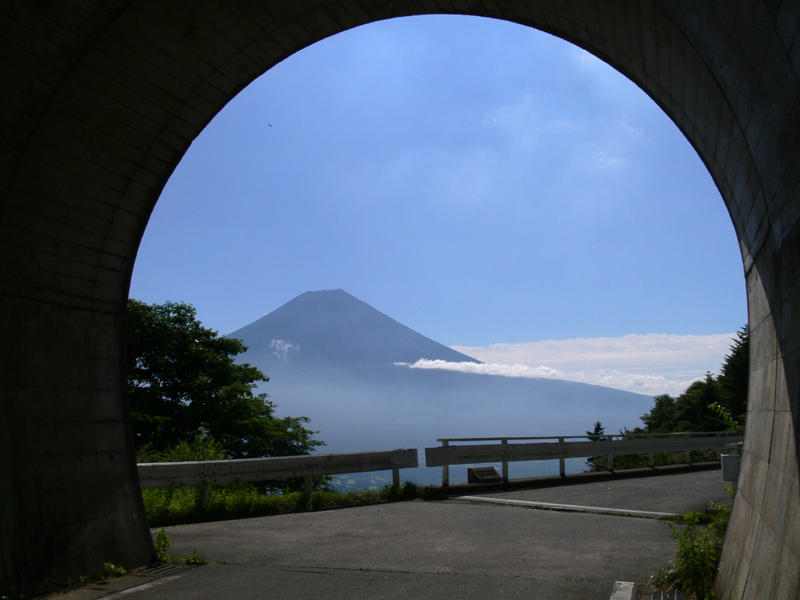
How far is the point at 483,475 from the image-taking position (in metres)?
12.6

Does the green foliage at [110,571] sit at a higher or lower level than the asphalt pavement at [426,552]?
higher

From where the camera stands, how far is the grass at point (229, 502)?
30.5 feet

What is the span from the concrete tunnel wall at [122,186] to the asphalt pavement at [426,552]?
1083 mm

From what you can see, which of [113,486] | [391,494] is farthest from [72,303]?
[391,494]

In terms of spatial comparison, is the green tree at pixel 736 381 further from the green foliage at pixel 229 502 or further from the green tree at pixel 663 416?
the green foliage at pixel 229 502

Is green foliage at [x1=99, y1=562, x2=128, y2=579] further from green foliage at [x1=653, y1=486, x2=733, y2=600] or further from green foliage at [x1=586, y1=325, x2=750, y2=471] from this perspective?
green foliage at [x1=586, y1=325, x2=750, y2=471]

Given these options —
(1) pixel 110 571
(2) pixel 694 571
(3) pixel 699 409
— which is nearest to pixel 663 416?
(3) pixel 699 409

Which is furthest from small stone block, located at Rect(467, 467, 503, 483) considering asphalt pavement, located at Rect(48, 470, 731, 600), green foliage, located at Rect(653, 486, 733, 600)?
green foliage, located at Rect(653, 486, 733, 600)

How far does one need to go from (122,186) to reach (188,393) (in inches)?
1149

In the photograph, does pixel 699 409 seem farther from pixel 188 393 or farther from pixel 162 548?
pixel 162 548

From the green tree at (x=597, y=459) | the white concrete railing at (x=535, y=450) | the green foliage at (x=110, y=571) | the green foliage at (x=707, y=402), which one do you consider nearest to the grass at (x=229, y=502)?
the white concrete railing at (x=535, y=450)

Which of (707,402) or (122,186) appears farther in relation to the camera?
(707,402)

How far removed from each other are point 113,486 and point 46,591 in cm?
121

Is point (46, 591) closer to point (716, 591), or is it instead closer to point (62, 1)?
point (62, 1)
